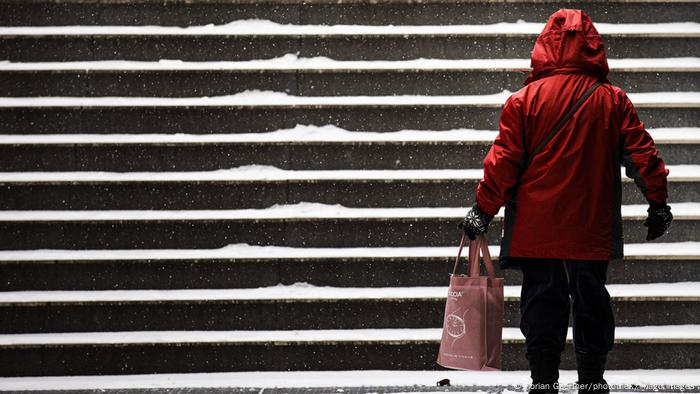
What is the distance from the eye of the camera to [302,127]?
16.5ft

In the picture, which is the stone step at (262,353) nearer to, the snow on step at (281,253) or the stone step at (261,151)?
the snow on step at (281,253)

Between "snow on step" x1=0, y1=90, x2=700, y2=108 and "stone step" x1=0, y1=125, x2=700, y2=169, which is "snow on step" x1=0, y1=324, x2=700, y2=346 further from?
"snow on step" x1=0, y1=90, x2=700, y2=108

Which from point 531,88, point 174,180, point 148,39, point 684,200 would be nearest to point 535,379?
point 531,88

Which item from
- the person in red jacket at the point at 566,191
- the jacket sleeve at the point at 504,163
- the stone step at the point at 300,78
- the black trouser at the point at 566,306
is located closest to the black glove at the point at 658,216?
the person in red jacket at the point at 566,191

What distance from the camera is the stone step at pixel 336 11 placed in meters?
5.19

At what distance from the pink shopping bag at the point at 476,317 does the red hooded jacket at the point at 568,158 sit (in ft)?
0.95

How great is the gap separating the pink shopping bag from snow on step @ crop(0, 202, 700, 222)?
1165 millimetres

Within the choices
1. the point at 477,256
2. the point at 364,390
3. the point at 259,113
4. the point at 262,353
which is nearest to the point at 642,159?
the point at 477,256

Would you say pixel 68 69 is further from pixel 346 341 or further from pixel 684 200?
pixel 684 200

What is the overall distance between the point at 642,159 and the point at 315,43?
2.55 m

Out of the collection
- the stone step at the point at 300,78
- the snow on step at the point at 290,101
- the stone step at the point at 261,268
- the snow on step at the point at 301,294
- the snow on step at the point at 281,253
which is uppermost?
Result: the stone step at the point at 300,78

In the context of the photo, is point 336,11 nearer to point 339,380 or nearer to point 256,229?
point 256,229

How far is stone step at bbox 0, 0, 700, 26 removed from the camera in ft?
17.0

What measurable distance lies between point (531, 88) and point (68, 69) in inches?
123
